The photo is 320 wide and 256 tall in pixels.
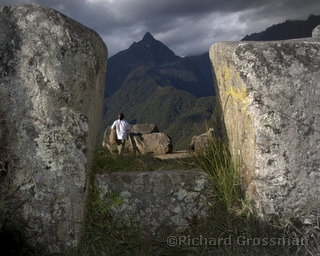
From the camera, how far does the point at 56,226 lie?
356cm

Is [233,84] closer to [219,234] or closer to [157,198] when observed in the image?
[157,198]

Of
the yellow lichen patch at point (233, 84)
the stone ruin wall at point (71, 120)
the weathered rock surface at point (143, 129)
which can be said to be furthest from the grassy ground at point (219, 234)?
the weathered rock surface at point (143, 129)

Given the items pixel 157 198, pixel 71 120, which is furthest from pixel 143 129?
pixel 71 120

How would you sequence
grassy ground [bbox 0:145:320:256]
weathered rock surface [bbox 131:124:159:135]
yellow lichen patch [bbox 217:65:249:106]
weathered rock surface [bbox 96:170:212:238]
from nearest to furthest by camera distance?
grassy ground [bbox 0:145:320:256], yellow lichen patch [bbox 217:65:249:106], weathered rock surface [bbox 96:170:212:238], weathered rock surface [bbox 131:124:159:135]

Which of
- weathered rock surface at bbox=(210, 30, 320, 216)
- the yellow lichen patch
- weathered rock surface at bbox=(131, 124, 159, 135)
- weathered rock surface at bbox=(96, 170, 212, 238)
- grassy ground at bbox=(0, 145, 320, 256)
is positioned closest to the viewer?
grassy ground at bbox=(0, 145, 320, 256)

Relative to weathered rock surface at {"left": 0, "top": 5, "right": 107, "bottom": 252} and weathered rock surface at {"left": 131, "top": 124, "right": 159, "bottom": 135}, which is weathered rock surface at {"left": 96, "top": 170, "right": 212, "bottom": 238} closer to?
weathered rock surface at {"left": 0, "top": 5, "right": 107, "bottom": 252}

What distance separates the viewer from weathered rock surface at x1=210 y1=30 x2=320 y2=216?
3.63 metres

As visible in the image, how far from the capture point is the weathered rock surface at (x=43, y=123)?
3.56 meters

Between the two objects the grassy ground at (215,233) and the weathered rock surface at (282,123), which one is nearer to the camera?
the grassy ground at (215,233)

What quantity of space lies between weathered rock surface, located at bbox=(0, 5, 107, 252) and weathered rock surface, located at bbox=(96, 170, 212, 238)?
1.37 feet

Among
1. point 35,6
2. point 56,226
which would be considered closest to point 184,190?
point 56,226

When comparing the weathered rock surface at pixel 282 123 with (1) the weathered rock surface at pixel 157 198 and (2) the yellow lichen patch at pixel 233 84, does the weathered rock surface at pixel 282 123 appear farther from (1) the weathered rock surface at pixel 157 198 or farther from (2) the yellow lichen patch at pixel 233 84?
(1) the weathered rock surface at pixel 157 198

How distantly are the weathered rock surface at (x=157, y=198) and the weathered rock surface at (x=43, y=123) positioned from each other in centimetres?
42

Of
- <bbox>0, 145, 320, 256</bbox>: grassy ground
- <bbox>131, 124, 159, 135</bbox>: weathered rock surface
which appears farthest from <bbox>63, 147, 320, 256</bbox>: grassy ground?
<bbox>131, 124, 159, 135</bbox>: weathered rock surface
